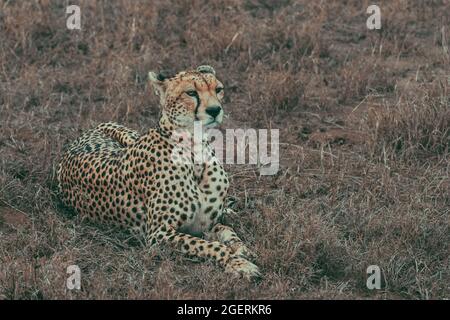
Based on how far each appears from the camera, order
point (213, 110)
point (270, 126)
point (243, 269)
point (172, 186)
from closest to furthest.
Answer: point (243, 269), point (213, 110), point (172, 186), point (270, 126)

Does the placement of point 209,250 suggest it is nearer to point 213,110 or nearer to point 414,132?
point 213,110

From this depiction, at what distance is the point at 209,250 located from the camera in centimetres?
489

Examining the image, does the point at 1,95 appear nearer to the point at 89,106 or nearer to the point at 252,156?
the point at 89,106

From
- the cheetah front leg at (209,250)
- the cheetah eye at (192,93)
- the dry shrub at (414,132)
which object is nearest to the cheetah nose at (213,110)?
the cheetah eye at (192,93)

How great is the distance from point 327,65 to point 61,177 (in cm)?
247

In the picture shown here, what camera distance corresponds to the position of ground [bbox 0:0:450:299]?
4.80m

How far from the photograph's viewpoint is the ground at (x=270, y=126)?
15.8 feet

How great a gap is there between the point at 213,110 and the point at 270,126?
1677 mm

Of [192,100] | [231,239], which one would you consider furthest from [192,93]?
[231,239]

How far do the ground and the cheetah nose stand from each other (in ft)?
2.20

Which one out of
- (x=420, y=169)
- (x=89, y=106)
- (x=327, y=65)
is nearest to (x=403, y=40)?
(x=327, y=65)

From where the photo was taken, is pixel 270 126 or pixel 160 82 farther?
pixel 270 126

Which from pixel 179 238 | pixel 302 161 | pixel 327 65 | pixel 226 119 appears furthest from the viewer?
pixel 327 65

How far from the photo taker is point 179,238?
4949mm
